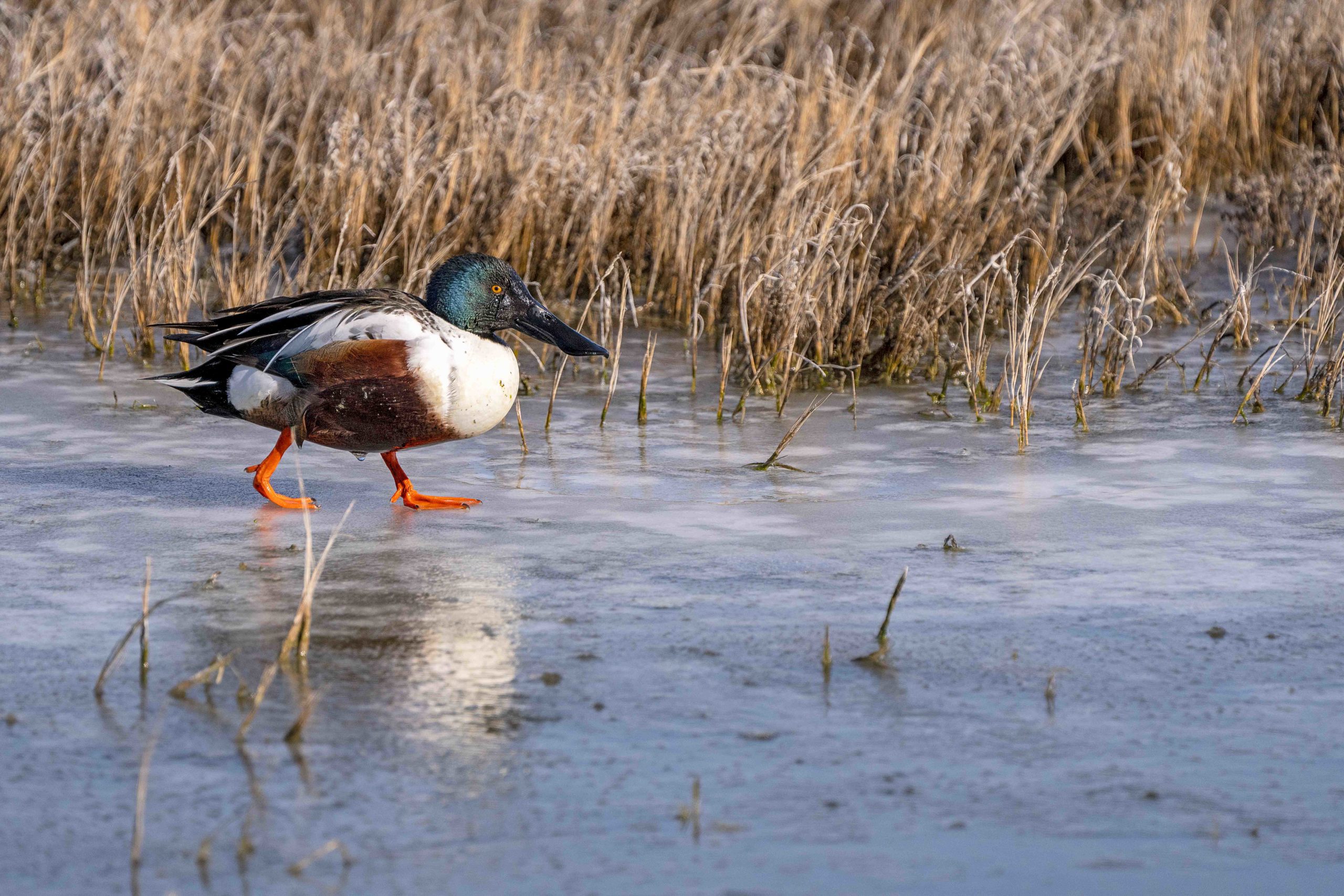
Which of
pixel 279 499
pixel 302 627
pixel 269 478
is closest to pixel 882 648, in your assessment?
pixel 302 627

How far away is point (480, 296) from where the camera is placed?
5.05 m

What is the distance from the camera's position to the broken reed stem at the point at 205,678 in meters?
3.39

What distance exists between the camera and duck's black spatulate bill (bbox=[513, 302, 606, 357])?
5.25 m

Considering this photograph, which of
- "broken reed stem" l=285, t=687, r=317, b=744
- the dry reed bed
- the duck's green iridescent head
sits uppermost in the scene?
the dry reed bed

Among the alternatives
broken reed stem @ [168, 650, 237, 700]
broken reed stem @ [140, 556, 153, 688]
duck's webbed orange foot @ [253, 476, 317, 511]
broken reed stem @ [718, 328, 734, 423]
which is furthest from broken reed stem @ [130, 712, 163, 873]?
broken reed stem @ [718, 328, 734, 423]

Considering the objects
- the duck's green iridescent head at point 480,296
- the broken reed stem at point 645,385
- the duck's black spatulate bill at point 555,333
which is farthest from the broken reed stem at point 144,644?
the broken reed stem at point 645,385

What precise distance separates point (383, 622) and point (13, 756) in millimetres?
986

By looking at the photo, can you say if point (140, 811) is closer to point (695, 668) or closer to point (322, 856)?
point (322, 856)

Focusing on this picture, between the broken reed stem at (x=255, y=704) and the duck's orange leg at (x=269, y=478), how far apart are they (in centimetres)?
167

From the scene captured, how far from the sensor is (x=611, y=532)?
15.5 feet

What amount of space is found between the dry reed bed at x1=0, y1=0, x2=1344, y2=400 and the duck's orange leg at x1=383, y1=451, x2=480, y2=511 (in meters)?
1.77

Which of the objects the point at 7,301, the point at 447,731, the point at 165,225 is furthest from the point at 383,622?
the point at 7,301

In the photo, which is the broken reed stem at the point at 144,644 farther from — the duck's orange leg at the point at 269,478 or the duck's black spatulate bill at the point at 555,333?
the duck's black spatulate bill at the point at 555,333

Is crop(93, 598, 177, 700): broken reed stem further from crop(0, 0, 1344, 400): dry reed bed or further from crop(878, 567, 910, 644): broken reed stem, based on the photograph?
crop(0, 0, 1344, 400): dry reed bed
